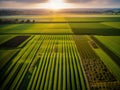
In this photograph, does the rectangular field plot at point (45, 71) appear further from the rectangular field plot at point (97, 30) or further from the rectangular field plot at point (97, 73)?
the rectangular field plot at point (97, 30)

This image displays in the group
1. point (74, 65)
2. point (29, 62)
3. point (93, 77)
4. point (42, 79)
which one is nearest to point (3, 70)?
point (29, 62)

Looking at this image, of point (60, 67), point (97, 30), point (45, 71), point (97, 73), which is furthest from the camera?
point (97, 30)

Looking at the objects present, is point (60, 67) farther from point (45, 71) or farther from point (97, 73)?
point (97, 73)

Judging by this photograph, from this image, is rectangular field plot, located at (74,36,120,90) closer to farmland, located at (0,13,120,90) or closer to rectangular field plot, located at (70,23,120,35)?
farmland, located at (0,13,120,90)

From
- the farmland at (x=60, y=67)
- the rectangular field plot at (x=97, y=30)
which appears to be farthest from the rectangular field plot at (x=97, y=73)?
the rectangular field plot at (x=97, y=30)

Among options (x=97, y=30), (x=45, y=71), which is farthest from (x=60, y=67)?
(x=97, y=30)

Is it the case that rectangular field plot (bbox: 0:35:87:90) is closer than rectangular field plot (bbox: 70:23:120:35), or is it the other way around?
rectangular field plot (bbox: 0:35:87:90)

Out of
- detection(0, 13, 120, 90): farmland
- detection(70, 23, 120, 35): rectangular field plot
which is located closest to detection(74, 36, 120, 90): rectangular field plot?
detection(0, 13, 120, 90): farmland
